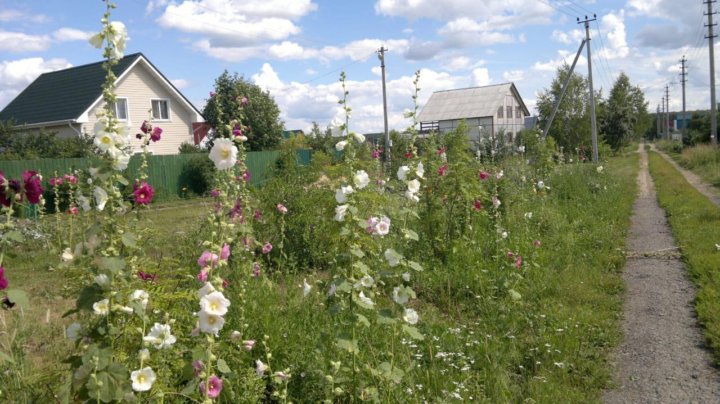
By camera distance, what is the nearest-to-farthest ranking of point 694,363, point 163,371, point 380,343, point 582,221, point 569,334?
point 163,371 → point 380,343 → point 694,363 → point 569,334 → point 582,221

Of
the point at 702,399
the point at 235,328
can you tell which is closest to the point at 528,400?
the point at 702,399

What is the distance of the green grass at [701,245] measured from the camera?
16.7ft

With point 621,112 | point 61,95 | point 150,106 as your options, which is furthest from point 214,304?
point 621,112

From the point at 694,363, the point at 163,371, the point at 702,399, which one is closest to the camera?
the point at 163,371

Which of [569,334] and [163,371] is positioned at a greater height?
[163,371]

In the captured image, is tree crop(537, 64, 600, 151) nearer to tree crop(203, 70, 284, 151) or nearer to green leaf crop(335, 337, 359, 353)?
tree crop(203, 70, 284, 151)

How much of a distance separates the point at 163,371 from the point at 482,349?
A: 238 cm

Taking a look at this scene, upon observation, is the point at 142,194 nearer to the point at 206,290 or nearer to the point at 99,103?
the point at 206,290

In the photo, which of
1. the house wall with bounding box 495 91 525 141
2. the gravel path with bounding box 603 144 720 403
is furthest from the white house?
the house wall with bounding box 495 91 525 141

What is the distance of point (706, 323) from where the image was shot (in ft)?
16.2

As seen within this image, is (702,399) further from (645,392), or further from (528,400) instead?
(528,400)

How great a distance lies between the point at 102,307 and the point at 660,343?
4.13 metres

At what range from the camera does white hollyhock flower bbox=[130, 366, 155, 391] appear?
223 cm

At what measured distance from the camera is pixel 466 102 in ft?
169
